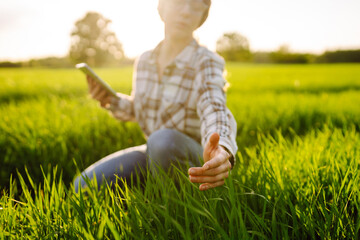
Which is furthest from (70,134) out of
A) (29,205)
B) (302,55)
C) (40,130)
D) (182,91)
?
(302,55)

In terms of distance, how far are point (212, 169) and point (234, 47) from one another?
2553 inches

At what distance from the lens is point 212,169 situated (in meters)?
1.09

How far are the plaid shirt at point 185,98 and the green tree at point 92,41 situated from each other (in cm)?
4967

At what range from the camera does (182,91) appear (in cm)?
182

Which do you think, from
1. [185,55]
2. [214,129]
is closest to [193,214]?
[214,129]

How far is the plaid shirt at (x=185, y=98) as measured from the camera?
1.50 meters

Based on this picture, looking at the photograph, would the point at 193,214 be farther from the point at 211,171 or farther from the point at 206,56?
the point at 206,56

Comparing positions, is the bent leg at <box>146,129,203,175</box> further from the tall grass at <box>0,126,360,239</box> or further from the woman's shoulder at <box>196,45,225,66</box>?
the woman's shoulder at <box>196,45,225,66</box>

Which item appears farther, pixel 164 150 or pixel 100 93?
pixel 100 93

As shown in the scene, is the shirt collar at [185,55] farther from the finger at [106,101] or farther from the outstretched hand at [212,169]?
the outstretched hand at [212,169]

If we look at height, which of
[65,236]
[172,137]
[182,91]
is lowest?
[65,236]

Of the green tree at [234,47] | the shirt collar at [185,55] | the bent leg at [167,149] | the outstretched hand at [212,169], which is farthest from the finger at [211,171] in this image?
the green tree at [234,47]

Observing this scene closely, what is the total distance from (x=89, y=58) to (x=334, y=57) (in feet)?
127

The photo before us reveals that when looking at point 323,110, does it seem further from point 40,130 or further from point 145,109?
point 40,130
